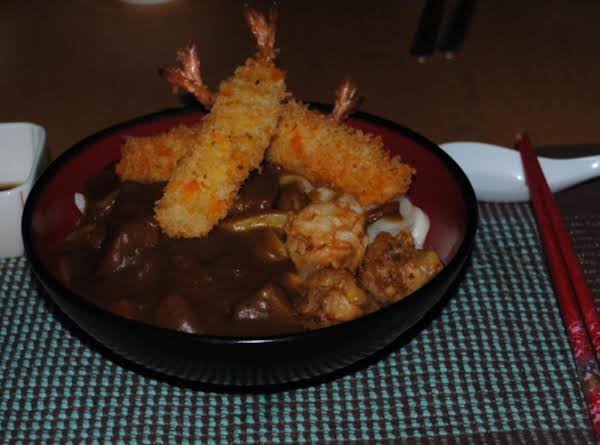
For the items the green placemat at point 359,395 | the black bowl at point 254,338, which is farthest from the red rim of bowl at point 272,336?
the green placemat at point 359,395

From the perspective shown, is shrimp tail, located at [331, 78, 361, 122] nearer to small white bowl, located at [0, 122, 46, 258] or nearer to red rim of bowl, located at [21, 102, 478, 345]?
red rim of bowl, located at [21, 102, 478, 345]

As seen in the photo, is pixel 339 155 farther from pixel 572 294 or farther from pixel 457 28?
pixel 457 28

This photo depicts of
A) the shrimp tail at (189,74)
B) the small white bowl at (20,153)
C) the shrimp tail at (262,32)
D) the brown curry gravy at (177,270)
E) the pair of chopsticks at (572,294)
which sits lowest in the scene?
the small white bowl at (20,153)

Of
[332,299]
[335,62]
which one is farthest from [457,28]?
[332,299]

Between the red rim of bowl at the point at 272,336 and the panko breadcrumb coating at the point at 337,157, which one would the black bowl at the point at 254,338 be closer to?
the red rim of bowl at the point at 272,336

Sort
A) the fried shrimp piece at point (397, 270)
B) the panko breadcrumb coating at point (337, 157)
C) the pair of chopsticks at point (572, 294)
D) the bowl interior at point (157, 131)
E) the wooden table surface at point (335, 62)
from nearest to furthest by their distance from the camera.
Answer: the pair of chopsticks at point (572, 294) → the fried shrimp piece at point (397, 270) → the bowl interior at point (157, 131) → the panko breadcrumb coating at point (337, 157) → the wooden table surface at point (335, 62)

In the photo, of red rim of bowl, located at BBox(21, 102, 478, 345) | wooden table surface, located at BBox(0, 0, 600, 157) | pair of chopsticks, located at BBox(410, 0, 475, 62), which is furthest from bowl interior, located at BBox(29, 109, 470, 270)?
pair of chopsticks, located at BBox(410, 0, 475, 62)
